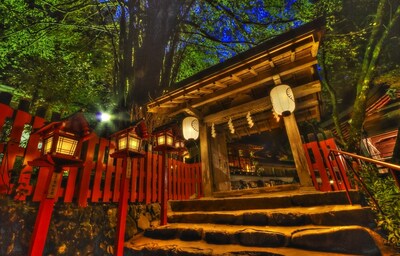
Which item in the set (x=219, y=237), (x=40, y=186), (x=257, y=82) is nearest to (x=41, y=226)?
(x=40, y=186)

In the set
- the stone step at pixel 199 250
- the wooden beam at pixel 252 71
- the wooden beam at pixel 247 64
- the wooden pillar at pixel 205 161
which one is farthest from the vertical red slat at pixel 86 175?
the wooden beam at pixel 252 71

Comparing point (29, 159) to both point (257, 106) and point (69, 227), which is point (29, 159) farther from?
point (257, 106)

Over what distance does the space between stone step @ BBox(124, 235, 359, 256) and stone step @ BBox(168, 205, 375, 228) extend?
0.80 metres

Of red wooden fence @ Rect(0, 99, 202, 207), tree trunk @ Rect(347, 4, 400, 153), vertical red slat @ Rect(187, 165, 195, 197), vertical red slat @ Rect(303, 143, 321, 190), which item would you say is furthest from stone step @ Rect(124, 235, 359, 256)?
tree trunk @ Rect(347, 4, 400, 153)

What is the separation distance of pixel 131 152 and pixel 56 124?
1.56 m

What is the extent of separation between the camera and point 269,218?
456 cm

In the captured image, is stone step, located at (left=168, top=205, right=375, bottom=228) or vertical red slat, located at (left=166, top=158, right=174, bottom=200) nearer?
stone step, located at (left=168, top=205, right=375, bottom=228)

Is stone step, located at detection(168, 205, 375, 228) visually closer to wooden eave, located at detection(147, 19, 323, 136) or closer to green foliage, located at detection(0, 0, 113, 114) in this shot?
wooden eave, located at detection(147, 19, 323, 136)

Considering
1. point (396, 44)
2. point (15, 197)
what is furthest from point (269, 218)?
point (396, 44)

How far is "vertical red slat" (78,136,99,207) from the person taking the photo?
4.92m

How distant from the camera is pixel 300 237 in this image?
3.58 meters

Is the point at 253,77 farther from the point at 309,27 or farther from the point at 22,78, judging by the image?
the point at 22,78

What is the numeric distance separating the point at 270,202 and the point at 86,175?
4.79 m

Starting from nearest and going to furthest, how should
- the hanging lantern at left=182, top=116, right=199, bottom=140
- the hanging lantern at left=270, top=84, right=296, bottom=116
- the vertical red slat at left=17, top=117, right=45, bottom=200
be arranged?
the vertical red slat at left=17, top=117, right=45, bottom=200, the hanging lantern at left=270, top=84, right=296, bottom=116, the hanging lantern at left=182, top=116, right=199, bottom=140
